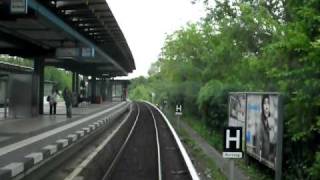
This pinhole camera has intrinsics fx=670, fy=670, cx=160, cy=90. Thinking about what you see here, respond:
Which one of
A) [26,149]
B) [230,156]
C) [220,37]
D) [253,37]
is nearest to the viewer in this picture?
[230,156]

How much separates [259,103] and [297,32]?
3514 millimetres

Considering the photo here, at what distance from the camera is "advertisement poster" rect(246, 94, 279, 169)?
14117mm

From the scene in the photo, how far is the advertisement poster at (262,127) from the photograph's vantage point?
46.3ft

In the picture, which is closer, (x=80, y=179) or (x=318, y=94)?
(x=318, y=94)

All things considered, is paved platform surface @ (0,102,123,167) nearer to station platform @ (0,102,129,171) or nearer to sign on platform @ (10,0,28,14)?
station platform @ (0,102,129,171)

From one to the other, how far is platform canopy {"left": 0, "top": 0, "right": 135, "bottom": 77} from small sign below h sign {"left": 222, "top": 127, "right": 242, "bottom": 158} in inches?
363

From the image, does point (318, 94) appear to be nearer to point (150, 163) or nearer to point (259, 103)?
point (259, 103)

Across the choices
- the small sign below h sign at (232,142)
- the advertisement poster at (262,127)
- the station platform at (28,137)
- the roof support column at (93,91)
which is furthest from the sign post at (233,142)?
the roof support column at (93,91)

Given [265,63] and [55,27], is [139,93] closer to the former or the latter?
[55,27]

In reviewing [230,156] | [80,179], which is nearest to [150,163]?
[80,179]

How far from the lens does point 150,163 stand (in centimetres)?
1988

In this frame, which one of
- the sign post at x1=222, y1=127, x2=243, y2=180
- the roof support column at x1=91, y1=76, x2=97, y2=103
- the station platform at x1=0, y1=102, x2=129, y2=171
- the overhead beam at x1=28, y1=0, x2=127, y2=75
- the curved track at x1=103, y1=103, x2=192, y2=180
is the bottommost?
Result: the curved track at x1=103, y1=103, x2=192, y2=180

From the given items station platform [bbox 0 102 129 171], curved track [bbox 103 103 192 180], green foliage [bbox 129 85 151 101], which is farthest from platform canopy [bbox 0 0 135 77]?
green foliage [bbox 129 85 151 101]

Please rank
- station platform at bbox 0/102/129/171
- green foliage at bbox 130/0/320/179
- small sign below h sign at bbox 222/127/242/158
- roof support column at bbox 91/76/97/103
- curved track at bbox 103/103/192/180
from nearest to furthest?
small sign below h sign at bbox 222/127/242/158
green foliage at bbox 130/0/320/179
station platform at bbox 0/102/129/171
curved track at bbox 103/103/192/180
roof support column at bbox 91/76/97/103
